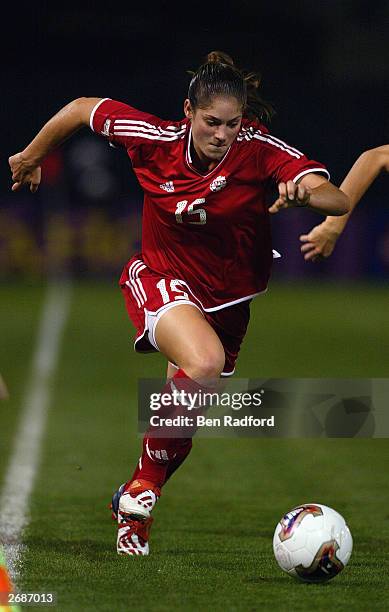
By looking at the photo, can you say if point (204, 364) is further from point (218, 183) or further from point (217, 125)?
point (217, 125)

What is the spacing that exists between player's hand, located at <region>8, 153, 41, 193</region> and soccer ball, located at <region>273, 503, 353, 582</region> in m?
2.11

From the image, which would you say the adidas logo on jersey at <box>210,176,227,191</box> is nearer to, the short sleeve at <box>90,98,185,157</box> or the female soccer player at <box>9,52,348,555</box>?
the female soccer player at <box>9,52,348,555</box>

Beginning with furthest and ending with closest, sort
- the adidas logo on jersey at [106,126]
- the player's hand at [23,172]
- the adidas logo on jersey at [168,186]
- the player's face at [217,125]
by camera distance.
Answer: the player's hand at [23,172] < the adidas logo on jersey at [106,126] < the adidas logo on jersey at [168,186] < the player's face at [217,125]

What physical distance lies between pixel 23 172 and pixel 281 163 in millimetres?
1318

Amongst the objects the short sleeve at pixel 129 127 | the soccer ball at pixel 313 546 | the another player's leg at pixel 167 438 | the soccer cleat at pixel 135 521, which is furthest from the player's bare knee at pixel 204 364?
the short sleeve at pixel 129 127

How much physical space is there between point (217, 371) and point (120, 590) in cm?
112

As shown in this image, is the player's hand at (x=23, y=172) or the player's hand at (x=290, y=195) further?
the player's hand at (x=23, y=172)

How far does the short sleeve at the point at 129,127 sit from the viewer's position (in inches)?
219

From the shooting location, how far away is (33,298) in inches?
846

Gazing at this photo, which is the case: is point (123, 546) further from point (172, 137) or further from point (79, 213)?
point (79, 213)

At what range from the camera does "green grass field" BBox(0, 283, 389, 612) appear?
4.71 metres

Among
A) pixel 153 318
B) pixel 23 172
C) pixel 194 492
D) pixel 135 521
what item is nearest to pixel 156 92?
pixel 194 492

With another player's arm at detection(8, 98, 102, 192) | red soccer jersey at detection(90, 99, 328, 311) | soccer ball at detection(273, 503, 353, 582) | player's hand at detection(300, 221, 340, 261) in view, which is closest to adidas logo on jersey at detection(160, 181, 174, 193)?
red soccer jersey at detection(90, 99, 328, 311)

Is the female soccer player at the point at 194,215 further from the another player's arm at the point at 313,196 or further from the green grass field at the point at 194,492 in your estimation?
the green grass field at the point at 194,492
